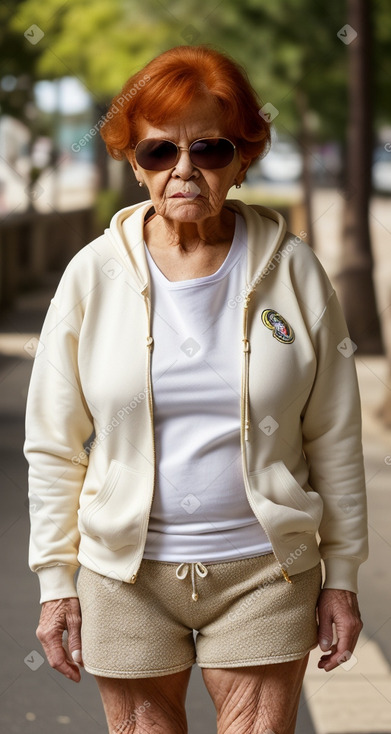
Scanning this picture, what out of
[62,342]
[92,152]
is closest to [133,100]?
[62,342]

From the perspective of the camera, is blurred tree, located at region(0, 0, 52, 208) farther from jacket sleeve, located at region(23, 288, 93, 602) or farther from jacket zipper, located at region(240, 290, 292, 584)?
jacket zipper, located at region(240, 290, 292, 584)

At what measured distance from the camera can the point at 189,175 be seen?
6.40ft

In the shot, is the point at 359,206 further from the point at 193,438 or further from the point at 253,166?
the point at 193,438

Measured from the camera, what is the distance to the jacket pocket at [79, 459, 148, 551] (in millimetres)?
1964

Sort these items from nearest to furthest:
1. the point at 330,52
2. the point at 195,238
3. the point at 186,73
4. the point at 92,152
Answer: the point at 186,73
the point at 195,238
the point at 330,52
the point at 92,152

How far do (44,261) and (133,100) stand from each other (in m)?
10.6

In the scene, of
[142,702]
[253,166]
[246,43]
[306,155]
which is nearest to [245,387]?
[142,702]

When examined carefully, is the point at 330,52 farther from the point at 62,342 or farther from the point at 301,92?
the point at 62,342

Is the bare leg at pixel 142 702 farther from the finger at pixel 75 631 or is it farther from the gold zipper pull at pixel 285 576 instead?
the gold zipper pull at pixel 285 576

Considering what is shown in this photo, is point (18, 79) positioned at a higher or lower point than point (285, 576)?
higher

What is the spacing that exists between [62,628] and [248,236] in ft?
2.61

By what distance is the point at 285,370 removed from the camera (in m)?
1.98

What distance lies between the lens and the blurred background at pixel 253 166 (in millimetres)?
10023

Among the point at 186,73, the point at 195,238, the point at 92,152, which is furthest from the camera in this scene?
the point at 92,152
